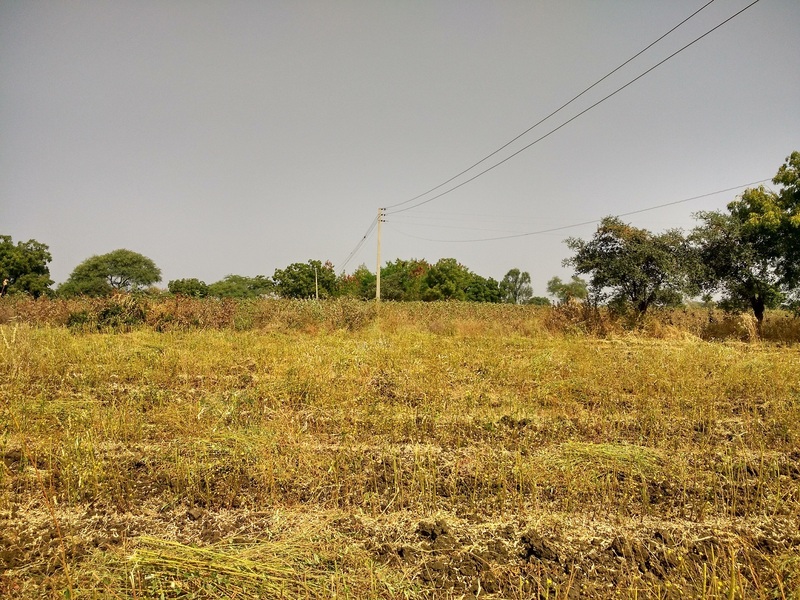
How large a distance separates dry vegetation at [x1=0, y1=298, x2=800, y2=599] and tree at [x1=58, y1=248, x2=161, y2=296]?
6219cm

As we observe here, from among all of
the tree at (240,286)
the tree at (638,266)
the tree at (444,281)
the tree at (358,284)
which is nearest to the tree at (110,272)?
the tree at (240,286)

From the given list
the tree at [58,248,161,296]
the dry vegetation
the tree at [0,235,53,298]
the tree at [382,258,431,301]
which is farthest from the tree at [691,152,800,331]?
the tree at [58,248,161,296]

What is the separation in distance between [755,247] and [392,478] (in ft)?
54.9

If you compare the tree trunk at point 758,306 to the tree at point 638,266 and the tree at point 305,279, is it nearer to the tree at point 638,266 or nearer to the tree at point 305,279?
the tree at point 638,266

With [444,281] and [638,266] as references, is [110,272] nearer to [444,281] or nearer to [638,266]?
[444,281]

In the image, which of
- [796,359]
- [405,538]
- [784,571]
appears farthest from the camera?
[796,359]

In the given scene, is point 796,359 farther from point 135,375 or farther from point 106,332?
point 106,332

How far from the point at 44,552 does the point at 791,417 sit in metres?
7.14

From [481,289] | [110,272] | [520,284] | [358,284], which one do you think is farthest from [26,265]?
[520,284]

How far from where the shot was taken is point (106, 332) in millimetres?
11477

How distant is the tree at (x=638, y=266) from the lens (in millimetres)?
14289

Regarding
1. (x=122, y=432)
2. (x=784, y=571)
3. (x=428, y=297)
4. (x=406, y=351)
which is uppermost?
(x=428, y=297)

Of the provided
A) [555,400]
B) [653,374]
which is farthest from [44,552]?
[653,374]

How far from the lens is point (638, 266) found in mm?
14422
